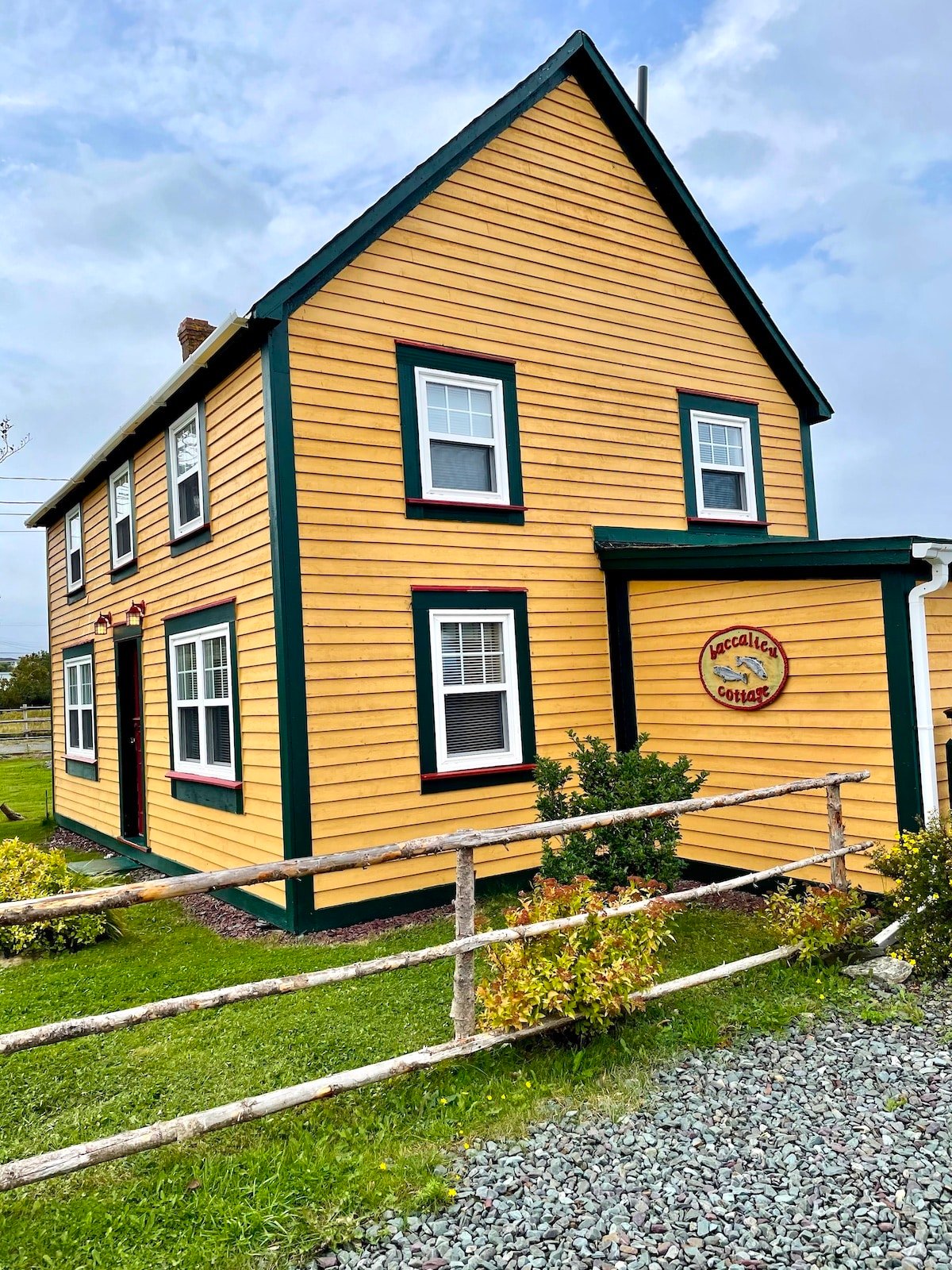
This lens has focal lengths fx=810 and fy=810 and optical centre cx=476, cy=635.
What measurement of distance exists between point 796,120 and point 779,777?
45.4 feet

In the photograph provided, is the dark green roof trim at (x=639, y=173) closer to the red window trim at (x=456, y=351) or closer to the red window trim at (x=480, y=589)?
the red window trim at (x=456, y=351)

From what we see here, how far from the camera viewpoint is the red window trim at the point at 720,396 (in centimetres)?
1044

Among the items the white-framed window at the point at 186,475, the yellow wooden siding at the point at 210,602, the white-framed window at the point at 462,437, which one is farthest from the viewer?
the white-framed window at the point at 186,475

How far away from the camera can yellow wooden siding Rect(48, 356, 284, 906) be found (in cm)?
761

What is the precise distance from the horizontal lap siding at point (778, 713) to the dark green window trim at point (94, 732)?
8.79m

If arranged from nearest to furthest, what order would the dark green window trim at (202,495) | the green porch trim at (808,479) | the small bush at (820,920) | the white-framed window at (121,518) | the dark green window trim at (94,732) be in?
the small bush at (820,920), the dark green window trim at (202,495), the white-framed window at (121,518), the green porch trim at (808,479), the dark green window trim at (94,732)

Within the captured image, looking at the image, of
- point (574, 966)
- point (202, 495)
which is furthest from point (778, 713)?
point (202, 495)

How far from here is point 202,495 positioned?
884cm

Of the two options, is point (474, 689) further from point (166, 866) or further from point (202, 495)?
point (166, 866)

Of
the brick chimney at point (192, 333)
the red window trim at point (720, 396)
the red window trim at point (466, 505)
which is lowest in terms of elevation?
the red window trim at point (466, 505)

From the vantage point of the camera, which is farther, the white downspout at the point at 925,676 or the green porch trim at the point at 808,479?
the green porch trim at the point at 808,479

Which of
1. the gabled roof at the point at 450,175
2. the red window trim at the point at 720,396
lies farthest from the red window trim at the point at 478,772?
the red window trim at the point at 720,396

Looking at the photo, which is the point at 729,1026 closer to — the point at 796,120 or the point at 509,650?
the point at 509,650

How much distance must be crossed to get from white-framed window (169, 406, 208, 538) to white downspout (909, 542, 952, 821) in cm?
696
